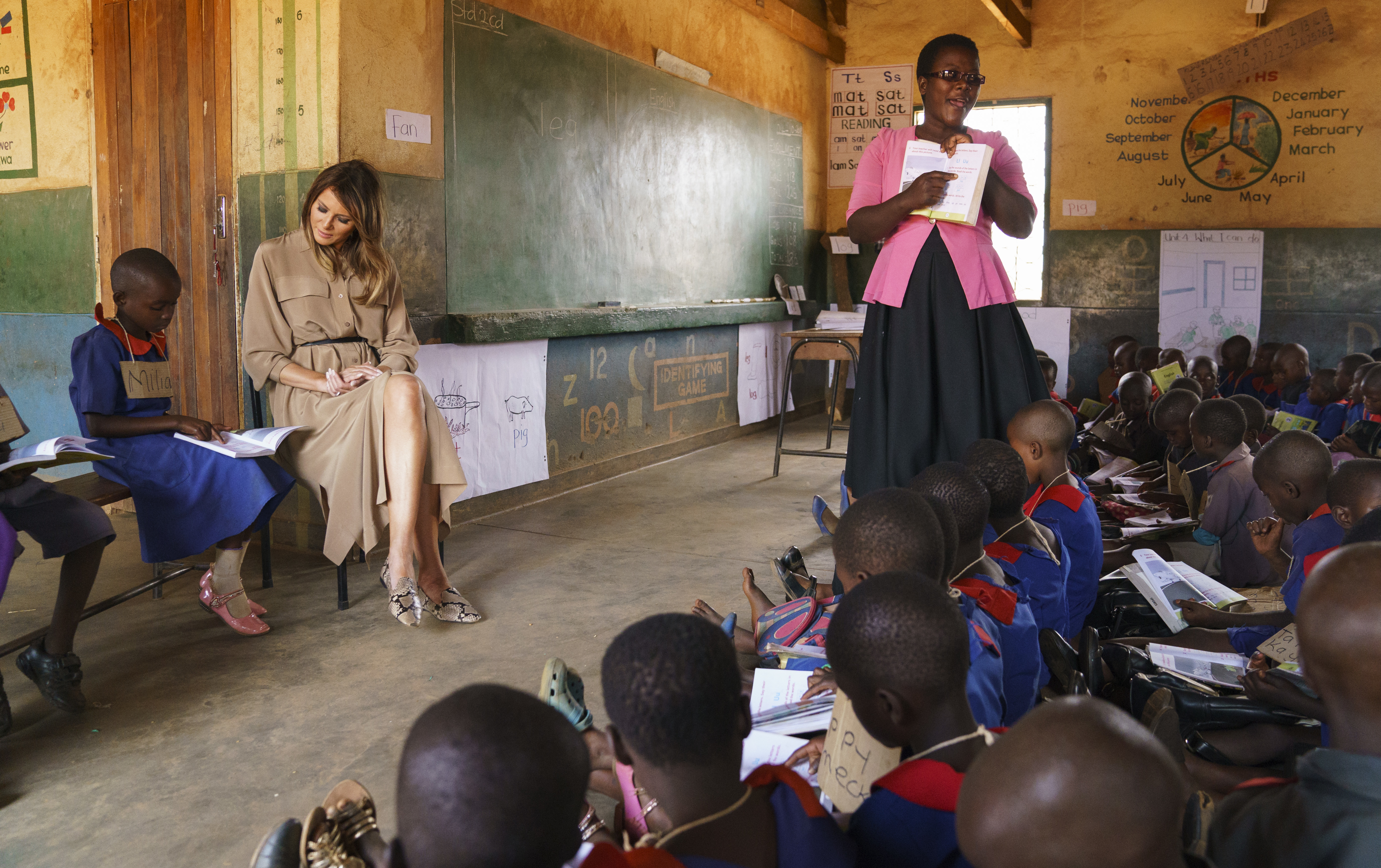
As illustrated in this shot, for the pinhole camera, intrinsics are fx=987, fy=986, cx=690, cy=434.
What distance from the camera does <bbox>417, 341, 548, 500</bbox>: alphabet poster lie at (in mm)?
4047

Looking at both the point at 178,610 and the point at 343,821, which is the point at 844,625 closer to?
the point at 343,821

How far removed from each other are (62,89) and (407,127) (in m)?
1.60

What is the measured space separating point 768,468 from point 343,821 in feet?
15.0

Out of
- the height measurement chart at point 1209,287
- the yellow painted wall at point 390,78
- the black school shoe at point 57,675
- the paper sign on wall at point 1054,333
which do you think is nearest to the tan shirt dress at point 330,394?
the yellow painted wall at point 390,78

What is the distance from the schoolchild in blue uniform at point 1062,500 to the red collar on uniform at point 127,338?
240 centimetres

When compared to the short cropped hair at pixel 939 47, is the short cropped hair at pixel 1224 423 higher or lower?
lower

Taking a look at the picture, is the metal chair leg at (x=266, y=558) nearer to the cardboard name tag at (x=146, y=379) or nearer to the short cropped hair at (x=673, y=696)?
the cardboard name tag at (x=146, y=379)

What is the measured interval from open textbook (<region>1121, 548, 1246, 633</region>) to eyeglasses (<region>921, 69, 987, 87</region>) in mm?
1401

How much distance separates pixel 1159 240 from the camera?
7.20 metres

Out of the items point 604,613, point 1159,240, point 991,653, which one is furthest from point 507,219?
point 1159,240

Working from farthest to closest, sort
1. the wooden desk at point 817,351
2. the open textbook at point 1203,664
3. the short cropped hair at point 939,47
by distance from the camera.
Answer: the wooden desk at point 817,351, the short cropped hair at point 939,47, the open textbook at point 1203,664

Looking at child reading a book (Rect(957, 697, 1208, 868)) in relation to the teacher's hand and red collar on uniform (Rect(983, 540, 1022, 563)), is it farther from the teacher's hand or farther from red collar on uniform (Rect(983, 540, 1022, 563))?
the teacher's hand

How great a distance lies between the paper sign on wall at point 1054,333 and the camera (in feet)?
24.8

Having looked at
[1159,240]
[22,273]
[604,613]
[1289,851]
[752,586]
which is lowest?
[604,613]
